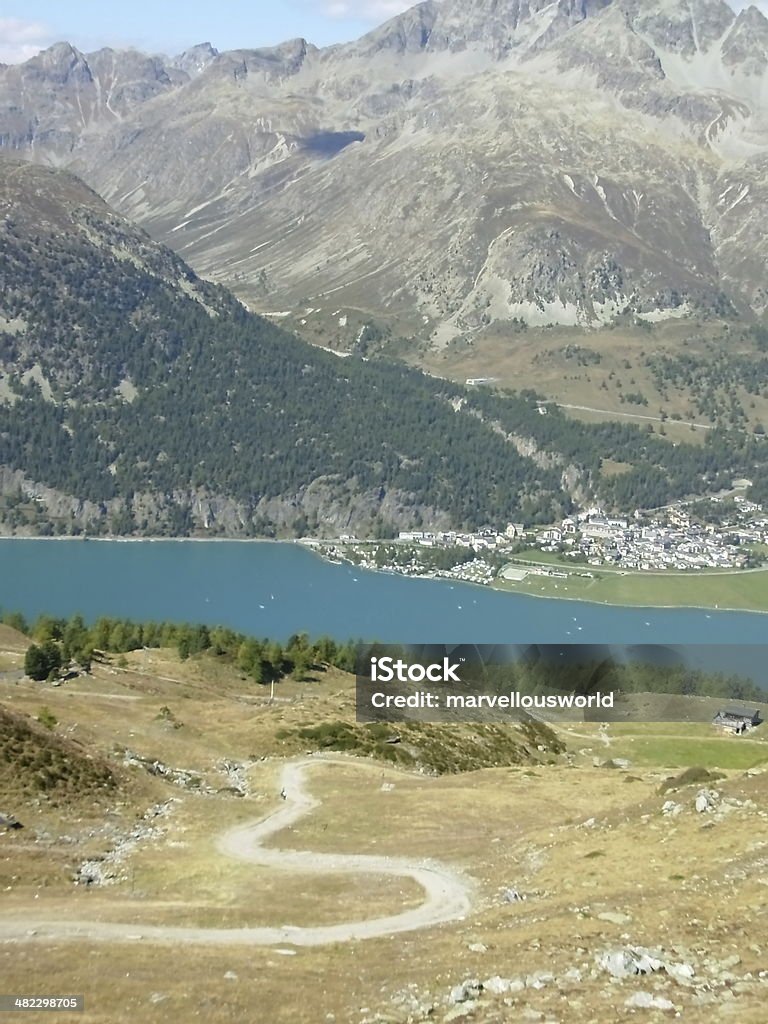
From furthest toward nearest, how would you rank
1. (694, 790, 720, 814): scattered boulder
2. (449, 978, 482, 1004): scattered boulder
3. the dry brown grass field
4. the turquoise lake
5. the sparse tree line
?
the turquoise lake
the sparse tree line
(694, 790, 720, 814): scattered boulder
the dry brown grass field
(449, 978, 482, 1004): scattered boulder

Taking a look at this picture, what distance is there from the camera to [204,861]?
33688 millimetres

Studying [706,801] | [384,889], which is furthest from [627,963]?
[706,801]

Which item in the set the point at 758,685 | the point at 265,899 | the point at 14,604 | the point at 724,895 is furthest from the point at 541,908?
the point at 14,604

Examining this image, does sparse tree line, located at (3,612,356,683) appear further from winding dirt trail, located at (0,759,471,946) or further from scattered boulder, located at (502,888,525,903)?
scattered boulder, located at (502,888,525,903)

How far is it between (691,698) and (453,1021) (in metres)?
88.9

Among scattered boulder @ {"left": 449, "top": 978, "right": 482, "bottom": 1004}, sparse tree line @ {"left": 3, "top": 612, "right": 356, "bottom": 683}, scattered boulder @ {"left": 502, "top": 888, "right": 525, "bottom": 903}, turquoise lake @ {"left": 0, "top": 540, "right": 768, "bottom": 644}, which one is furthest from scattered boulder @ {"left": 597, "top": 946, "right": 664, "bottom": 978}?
turquoise lake @ {"left": 0, "top": 540, "right": 768, "bottom": 644}

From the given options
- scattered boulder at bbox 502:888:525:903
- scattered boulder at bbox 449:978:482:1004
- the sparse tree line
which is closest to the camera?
scattered boulder at bbox 449:978:482:1004

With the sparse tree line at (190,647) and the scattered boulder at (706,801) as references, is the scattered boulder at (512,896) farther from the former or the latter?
the sparse tree line at (190,647)

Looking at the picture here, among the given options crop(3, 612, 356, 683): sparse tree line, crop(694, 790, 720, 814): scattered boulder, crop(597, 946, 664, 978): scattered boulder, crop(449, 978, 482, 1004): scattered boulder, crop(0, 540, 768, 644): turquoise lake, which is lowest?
crop(0, 540, 768, 644): turquoise lake

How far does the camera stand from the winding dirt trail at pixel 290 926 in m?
26.1

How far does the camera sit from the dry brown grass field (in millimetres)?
21609

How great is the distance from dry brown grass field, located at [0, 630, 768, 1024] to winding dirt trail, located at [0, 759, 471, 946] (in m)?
0.39

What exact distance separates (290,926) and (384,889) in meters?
4.37

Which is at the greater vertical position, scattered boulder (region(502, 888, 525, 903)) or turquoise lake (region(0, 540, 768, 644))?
scattered boulder (region(502, 888, 525, 903))
